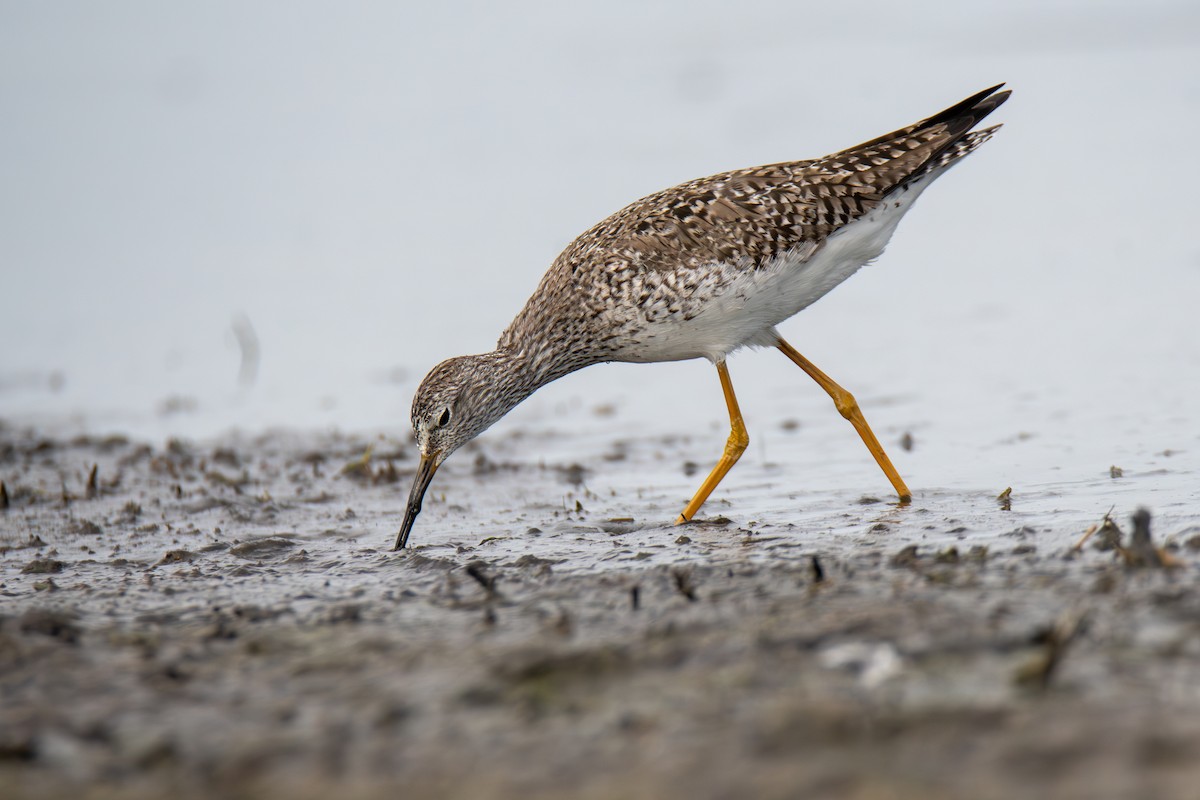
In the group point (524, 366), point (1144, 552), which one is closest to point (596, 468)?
point (524, 366)

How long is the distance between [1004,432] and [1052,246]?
4953 millimetres

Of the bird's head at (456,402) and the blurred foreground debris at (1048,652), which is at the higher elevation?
the bird's head at (456,402)

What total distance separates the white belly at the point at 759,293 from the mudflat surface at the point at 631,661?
3.63ft

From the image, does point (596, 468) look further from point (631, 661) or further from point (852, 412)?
point (631, 661)

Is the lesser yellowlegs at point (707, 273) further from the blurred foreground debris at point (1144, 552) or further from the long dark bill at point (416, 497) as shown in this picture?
the blurred foreground debris at point (1144, 552)

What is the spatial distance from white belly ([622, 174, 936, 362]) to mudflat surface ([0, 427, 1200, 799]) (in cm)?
111

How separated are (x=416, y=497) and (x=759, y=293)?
230 cm

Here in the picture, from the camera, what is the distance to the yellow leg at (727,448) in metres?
7.60

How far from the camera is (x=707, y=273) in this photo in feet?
24.8

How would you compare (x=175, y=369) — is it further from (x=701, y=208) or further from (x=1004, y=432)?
(x=1004, y=432)

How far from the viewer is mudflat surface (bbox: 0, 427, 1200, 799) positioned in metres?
3.36

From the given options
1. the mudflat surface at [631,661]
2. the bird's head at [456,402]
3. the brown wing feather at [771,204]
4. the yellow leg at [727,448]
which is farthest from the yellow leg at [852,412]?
the bird's head at [456,402]

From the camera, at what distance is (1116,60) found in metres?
19.4

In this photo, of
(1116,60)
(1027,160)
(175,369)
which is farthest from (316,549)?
(1116,60)
